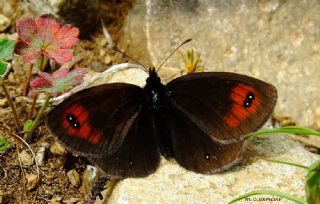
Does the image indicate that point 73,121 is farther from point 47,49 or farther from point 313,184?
point 313,184

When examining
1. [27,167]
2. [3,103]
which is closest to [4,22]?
[3,103]

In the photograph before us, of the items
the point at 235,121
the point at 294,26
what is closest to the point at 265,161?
the point at 235,121

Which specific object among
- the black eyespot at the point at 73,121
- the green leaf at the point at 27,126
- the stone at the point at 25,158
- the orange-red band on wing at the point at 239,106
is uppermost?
the orange-red band on wing at the point at 239,106

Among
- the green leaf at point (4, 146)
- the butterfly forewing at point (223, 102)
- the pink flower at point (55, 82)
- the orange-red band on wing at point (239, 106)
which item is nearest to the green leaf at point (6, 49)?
the pink flower at point (55, 82)

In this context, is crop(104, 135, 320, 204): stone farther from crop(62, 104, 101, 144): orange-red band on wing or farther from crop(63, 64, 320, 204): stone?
crop(62, 104, 101, 144): orange-red band on wing

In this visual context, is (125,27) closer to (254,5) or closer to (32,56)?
(254,5)

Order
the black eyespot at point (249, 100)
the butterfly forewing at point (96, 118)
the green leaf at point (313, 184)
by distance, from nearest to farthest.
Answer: the green leaf at point (313, 184)
the butterfly forewing at point (96, 118)
the black eyespot at point (249, 100)

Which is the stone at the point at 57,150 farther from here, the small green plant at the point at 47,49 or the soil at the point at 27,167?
the small green plant at the point at 47,49
